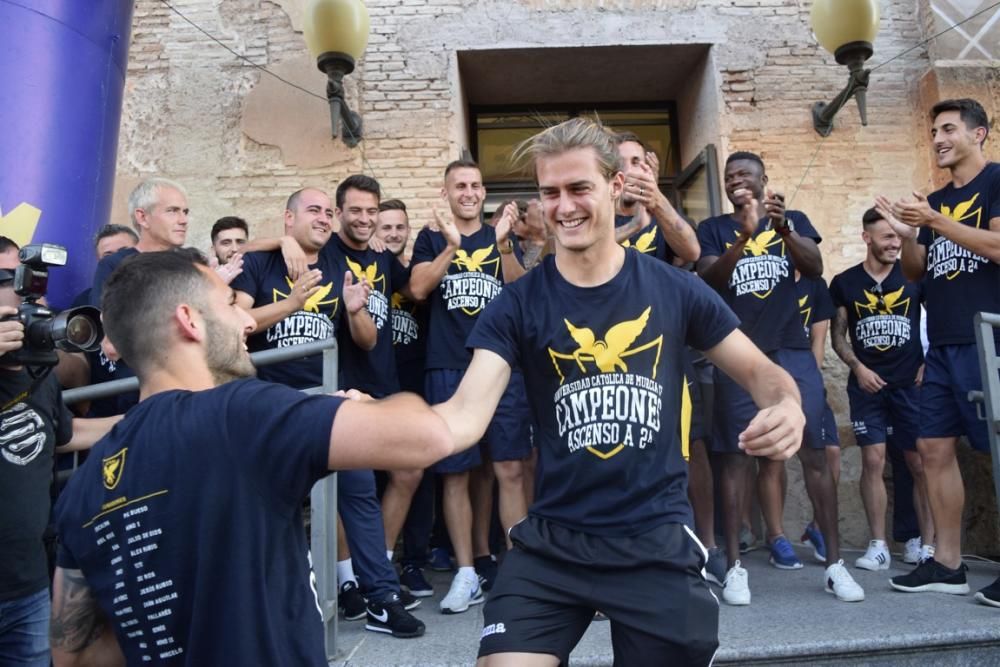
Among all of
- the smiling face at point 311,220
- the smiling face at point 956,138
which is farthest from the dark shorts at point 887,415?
the smiling face at point 311,220

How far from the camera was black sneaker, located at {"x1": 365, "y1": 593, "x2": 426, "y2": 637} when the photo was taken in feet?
12.3

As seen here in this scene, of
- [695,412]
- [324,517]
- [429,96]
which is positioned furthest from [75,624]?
[429,96]

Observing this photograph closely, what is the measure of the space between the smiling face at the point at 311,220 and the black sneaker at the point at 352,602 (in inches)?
69.5

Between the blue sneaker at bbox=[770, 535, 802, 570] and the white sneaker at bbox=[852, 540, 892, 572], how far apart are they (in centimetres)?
38

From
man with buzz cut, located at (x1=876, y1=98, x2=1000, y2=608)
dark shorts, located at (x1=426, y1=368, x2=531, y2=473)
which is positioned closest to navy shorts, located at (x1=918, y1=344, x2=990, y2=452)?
man with buzz cut, located at (x1=876, y1=98, x2=1000, y2=608)

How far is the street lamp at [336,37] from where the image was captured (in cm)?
624

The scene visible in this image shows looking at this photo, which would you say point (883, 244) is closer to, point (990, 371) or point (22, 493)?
point (990, 371)

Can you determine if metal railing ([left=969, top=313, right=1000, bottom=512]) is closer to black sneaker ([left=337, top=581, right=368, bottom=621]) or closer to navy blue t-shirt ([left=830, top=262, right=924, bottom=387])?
navy blue t-shirt ([left=830, top=262, right=924, bottom=387])

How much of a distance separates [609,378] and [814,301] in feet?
11.1

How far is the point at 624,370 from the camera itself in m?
2.50

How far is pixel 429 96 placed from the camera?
7.03 metres

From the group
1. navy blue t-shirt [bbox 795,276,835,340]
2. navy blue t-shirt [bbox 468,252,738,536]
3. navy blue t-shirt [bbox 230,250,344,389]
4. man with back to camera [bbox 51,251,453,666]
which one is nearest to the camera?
man with back to camera [bbox 51,251,453,666]

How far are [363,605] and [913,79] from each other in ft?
19.9

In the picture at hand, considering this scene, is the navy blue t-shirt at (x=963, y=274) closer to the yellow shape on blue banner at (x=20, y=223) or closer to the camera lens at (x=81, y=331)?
the camera lens at (x=81, y=331)
